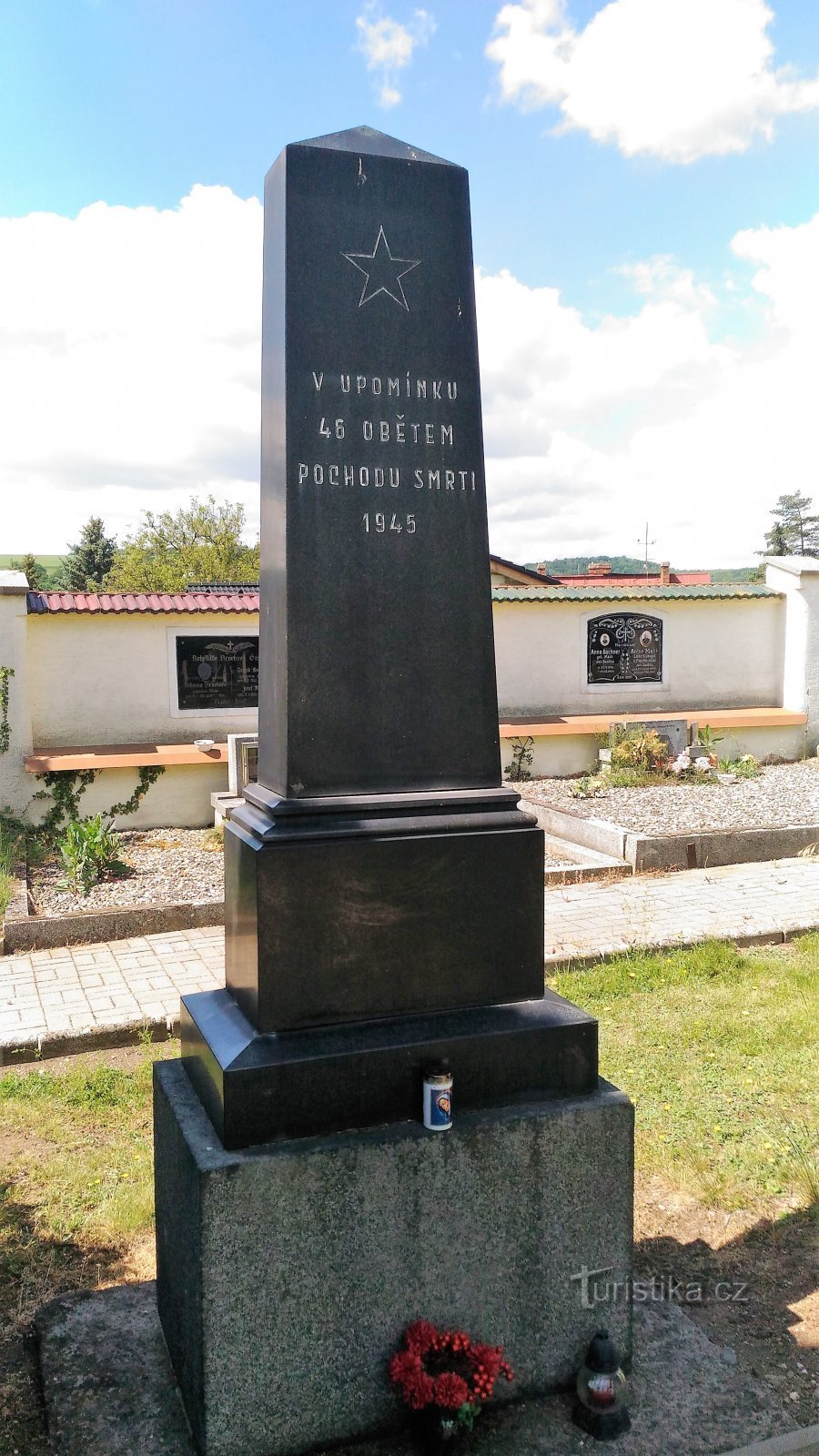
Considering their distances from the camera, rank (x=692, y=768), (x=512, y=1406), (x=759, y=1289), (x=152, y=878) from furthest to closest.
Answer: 1. (x=692, y=768)
2. (x=152, y=878)
3. (x=759, y=1289)
4. (x=512, y=1406)

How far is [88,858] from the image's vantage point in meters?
8.55

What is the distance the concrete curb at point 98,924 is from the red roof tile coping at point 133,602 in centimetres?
515

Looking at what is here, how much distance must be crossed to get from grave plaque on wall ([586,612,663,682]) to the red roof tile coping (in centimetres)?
519

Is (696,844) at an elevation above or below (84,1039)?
above

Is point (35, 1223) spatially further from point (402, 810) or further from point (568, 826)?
point (568, 826)

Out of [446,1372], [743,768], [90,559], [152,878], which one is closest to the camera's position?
[446,1372]

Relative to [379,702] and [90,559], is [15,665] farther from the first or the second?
[90,559]

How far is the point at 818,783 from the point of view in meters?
12.8

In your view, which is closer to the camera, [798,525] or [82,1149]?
[82,1149]

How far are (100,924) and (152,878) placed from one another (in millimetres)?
1477

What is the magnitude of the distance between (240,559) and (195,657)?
2851cm

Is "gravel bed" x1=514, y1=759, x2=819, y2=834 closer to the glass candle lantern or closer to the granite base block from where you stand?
the granite base block

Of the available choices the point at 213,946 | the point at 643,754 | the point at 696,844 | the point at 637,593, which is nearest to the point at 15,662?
the point at 213,946

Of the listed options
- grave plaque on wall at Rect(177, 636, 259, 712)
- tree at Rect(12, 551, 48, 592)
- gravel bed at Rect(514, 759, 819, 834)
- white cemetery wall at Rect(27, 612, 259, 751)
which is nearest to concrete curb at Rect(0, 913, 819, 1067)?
gravel bed at Rect(514, 759, 819, 834)
